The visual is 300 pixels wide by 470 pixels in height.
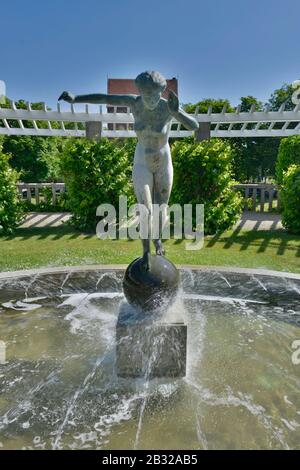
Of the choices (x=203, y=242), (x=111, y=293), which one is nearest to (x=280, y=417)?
(x=111, y=293)

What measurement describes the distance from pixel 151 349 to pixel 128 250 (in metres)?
5.96

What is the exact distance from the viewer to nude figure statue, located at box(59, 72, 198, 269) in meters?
3.93

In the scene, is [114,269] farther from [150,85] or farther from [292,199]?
[292,199]

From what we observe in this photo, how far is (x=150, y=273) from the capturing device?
13.1 ft

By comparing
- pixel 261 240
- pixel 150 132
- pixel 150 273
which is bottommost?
pixel 261 240

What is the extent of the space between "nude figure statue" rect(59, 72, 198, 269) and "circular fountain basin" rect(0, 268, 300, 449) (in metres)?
1.24

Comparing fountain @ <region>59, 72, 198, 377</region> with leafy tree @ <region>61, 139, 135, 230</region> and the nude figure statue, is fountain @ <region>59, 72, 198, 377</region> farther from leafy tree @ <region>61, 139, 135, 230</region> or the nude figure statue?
leafy tree @ <region>61, 139, 135, 230</region>

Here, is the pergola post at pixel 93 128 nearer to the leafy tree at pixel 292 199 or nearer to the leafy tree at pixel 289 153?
the leafy tree at pixel 292 199

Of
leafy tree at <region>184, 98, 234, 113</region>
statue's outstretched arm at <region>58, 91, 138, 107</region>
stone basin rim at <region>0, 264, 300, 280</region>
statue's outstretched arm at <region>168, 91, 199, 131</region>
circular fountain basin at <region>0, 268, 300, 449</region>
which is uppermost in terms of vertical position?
leafy tree at <region>184, 98, 234, 113</region>

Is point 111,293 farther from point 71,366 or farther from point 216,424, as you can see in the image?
point 216,424

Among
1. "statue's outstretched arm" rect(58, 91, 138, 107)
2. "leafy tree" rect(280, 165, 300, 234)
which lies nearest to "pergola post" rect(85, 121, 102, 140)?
"leafy tree" rect(280, 165, 300, 234)

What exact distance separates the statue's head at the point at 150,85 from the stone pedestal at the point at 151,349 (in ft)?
7.36

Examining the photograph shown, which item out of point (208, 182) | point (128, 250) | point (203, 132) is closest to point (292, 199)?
point (208, 182)

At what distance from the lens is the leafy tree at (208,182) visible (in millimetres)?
11977
